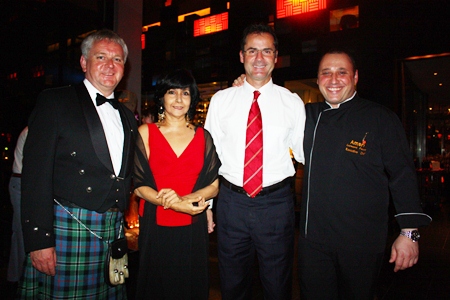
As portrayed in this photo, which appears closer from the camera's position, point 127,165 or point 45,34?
point 127,165

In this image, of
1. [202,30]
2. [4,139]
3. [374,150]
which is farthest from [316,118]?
[202,30]

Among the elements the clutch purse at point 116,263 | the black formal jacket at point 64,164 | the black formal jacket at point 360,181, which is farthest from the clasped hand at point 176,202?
the black formal jacket at point 360,181

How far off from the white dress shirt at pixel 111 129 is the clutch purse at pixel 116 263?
447 mm

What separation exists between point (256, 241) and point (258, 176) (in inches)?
18.1

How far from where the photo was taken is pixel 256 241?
2.11 metres

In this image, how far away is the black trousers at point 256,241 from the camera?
2.08 meters

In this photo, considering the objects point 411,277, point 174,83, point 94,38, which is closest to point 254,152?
point 174,83

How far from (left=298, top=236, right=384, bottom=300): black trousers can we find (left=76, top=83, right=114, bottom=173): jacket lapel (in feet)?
4.55

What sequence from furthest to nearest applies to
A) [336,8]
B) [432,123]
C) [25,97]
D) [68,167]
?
[432,123], [336,8], [25,97], [68,167]

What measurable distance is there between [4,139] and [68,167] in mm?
5725

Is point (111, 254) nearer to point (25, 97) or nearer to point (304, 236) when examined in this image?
point (304, 236)

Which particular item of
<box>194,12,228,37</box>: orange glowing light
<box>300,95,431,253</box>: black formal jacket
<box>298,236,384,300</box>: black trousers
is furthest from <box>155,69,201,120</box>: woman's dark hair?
<box>194,12,228,37</box>: orange glowing light

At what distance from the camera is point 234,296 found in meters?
2.16

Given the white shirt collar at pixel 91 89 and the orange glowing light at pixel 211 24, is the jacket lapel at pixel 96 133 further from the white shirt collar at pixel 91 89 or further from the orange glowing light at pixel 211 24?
the orange glowing light at pixel 211 24
